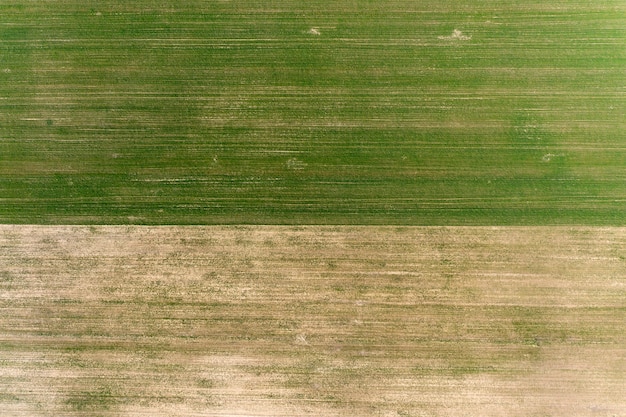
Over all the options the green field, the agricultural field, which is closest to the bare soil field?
the agricultural field

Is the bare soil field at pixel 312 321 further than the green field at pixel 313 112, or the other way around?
the green field at pixel 313 112

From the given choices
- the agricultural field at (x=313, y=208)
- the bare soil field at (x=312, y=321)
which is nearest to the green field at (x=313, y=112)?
the agricultural field at (x=313, y=208)

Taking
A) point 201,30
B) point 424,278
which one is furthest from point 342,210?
point 201,30

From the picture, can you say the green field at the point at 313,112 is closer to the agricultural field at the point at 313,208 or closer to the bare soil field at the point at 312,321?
the agricultural field at the point at 313,208

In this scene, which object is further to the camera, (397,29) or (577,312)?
(397,29)

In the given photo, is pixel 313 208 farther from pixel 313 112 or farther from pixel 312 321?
pixel 312 321

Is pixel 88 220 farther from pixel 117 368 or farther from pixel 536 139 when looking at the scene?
pixel 536 139
